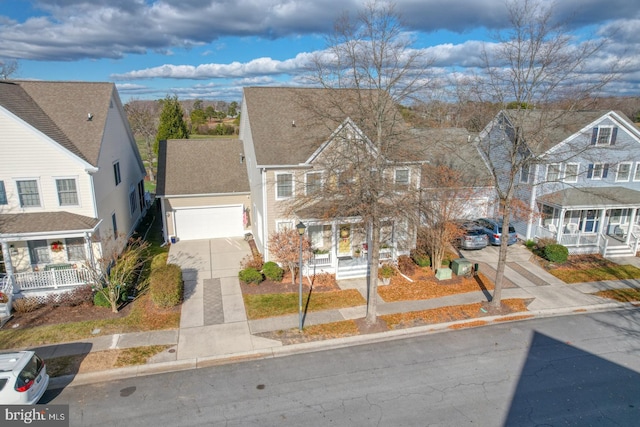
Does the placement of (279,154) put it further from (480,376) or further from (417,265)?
(480,376)

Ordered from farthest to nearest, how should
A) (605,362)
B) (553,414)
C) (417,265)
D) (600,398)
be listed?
(417,265), (605,362), (600,398), (553,414)

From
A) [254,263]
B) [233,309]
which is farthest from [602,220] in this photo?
[233,309]

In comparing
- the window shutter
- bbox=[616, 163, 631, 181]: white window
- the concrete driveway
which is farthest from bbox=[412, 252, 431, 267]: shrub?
bbox=[616, 163, 631, 181]: white window

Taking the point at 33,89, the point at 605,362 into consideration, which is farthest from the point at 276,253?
the point at 33,89

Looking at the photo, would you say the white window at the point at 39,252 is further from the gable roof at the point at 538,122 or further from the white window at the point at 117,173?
the gable roof at the point at 538,122

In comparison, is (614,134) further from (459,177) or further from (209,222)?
(209,222)

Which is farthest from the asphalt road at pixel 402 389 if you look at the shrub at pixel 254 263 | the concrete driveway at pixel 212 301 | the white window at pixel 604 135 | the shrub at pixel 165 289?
the white window at pixel 604 135
